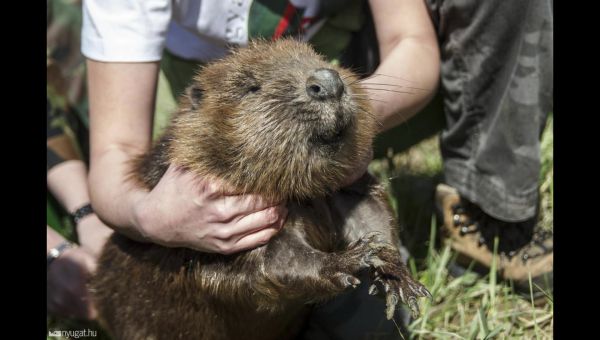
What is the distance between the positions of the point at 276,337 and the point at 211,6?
1.43 meters

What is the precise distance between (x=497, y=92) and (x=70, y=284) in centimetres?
213

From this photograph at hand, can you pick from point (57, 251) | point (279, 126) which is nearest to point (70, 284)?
point (57, 251)

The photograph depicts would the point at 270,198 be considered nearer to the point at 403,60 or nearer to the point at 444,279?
the point at 403,60

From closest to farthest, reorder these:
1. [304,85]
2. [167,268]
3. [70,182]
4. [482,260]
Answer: [304,85] < [167,268] < [482,260] < [70,182]

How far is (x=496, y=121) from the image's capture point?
304 cm

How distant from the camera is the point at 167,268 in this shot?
2436 millimetres

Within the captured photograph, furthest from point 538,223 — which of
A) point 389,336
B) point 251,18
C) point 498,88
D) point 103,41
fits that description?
point 103,41

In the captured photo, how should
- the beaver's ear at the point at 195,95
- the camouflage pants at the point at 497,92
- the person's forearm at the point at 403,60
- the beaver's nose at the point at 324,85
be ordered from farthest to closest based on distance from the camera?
the camouflage pants at the point at 497,92 < the person's forearm at the point at 403,60 < the beaver's ear at the point at 195,95 < the beaver's nose at the point at 324,85

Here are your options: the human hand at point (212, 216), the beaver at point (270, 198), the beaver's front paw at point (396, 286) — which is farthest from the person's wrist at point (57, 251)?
the beaver's front paw at point (396, 286)

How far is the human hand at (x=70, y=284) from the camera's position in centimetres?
318

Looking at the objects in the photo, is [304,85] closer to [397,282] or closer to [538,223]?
[397,282]

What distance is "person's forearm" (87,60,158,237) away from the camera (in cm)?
256

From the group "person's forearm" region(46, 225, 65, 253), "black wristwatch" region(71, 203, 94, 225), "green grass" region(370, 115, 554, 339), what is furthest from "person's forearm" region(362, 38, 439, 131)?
"person's forearm" region(46, 225, 65, 253)

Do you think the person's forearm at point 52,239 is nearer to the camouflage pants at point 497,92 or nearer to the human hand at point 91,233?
the human hand at point 91,233
